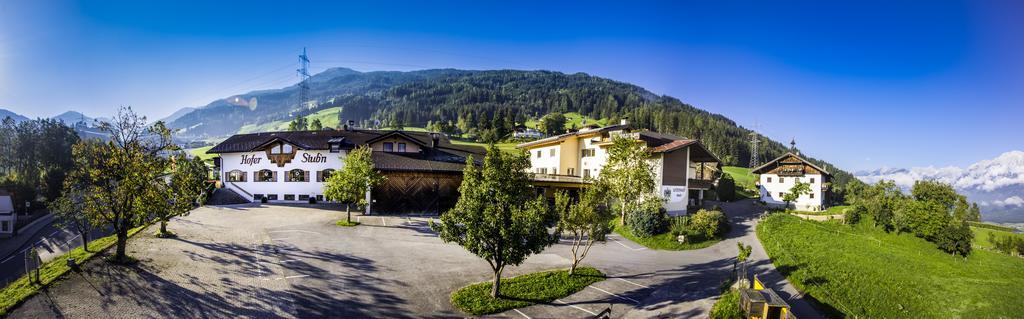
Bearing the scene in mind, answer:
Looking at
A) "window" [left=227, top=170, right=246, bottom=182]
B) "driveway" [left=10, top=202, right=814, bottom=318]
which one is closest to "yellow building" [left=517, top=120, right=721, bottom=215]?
"driveway" [left=10, top=202, right=814, bottom=318]

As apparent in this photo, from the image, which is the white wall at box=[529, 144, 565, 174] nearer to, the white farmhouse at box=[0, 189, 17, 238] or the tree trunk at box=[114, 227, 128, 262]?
the tree trunk at box=[114, 227, 128, 262]

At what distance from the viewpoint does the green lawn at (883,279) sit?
60.0 ft

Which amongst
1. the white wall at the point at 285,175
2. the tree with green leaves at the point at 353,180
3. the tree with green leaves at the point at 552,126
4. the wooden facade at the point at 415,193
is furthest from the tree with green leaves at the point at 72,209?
the tree with green leaves at the point at 552,126

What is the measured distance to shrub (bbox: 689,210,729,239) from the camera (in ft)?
101

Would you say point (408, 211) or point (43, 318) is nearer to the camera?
point (43, 318)

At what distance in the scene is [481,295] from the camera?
16828 millimetres

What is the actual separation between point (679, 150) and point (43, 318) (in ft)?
132

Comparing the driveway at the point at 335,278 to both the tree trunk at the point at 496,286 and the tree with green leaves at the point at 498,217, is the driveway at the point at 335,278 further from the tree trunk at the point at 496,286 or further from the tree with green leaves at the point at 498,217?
the tree with green leaves at the point at 498,217

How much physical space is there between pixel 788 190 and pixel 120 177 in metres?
65.5

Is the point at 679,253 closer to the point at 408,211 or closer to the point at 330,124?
the point at 408,211

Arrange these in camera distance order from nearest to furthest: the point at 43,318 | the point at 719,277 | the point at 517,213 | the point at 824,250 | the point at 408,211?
the point at 43,318, the point at 517,213, the point at 719,277, the point at 824,250, the point at 408,211

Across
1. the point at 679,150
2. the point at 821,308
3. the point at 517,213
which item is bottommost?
the point at 821,308

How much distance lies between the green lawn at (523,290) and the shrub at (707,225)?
13.3m

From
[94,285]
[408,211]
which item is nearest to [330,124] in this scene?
[408,211]
